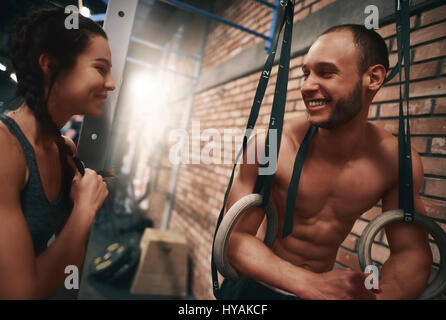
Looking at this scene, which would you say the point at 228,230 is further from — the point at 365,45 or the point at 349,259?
the point at 349,259

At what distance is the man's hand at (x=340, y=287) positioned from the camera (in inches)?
28.7

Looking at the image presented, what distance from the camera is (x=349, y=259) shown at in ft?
4.78

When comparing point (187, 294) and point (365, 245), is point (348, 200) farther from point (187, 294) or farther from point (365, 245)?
point (187, 294)

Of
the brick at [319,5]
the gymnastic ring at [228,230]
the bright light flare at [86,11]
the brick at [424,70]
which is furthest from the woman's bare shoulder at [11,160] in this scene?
the brick at [319,5]

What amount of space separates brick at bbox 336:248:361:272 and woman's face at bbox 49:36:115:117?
1481 mm

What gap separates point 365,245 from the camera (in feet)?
2.74

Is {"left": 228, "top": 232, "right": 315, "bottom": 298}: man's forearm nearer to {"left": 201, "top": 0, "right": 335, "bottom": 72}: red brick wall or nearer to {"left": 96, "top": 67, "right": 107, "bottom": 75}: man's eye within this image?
{"left": 96, "top": 67, "right": 107, "bottom": 75}: man's eye

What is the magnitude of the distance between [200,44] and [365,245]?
4.47 metres

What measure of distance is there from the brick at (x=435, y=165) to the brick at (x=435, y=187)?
3 cm

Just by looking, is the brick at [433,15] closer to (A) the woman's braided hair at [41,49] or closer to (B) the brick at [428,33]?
(B) the brick at [428,33]

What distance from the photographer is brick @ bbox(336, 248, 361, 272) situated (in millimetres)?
1419

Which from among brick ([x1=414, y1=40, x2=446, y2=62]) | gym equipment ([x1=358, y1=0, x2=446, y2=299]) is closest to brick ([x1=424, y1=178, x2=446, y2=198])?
gym equipment ([x1=358, y1=0, x2=446, y2=299])
